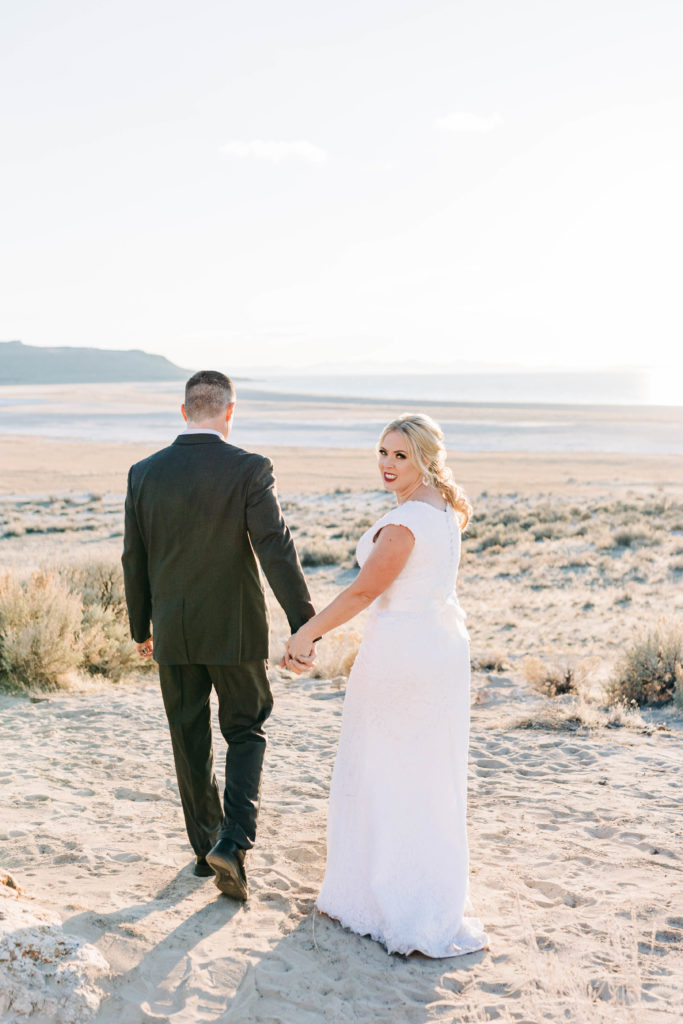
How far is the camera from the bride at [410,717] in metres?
3.58

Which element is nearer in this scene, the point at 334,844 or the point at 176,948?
the point at 176,948

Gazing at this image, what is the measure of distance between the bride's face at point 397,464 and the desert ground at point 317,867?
1798 mm

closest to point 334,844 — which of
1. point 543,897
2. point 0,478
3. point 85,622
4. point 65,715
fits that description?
point 543,897

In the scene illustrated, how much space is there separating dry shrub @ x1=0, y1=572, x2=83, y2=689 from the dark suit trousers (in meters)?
3.93

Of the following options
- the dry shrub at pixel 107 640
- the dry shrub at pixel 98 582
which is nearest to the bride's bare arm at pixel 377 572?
the dry shrub at pixel 107 640

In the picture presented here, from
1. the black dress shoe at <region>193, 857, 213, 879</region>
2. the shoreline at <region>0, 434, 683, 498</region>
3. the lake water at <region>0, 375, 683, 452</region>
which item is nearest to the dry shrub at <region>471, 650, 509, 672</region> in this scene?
the black dress shoe at <region>193, 857, 213, 879</region>

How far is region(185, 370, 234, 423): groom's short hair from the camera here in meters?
3.84

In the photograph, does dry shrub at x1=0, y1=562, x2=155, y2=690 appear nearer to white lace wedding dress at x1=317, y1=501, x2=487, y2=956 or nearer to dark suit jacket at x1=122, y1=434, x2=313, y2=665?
dark suit jacket at x1=122, y1=434, x2=313, y2=665

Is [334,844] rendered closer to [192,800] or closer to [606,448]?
[192,800]

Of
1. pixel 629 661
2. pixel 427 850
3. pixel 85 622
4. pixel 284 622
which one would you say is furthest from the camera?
pixel 284 622

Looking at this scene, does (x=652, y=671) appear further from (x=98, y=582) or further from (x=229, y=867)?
(x=98, y=582)

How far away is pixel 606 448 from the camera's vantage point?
168 feet

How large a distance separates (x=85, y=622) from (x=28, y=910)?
220 inches

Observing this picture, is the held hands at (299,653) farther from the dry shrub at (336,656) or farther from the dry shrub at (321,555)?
the dry shrub at (321,555)
